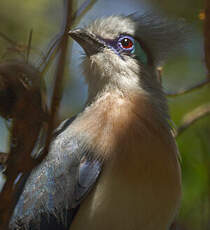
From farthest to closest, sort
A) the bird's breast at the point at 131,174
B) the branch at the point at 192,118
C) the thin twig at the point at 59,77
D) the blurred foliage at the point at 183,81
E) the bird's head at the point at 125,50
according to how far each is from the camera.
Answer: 1. the blurred foliage at the point at 183,81
2. the branch at the point at 192,118
3. the bird's head at the point at 125,50
4. the bird's breast at the point at 131,174
5. the thin twig at the point at 59,77

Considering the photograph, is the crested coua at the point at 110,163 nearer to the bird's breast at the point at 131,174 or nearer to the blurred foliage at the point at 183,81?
the bird's breast at the point at 131,174

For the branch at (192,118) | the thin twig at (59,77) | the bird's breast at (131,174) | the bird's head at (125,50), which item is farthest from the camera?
the branch at (192,118)

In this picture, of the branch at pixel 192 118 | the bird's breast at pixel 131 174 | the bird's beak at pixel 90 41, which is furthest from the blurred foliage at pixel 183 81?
the bird's breast at pixel 131 174

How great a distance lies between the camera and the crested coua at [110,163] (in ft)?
14.4

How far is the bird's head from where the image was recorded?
549 cm

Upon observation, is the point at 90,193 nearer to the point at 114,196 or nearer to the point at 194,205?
the point at 114,196

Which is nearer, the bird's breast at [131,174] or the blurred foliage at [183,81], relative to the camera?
the bird's breast at [131,174]

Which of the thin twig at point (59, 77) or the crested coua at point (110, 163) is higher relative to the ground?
the thin twig at point (59, 77)

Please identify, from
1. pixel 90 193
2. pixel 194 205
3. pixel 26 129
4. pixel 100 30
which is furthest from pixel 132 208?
pixel 194 205

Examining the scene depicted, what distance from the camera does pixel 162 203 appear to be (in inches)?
180

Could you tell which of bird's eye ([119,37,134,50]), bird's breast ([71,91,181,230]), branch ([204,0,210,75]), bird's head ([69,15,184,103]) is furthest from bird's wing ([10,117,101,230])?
branch ([204,0,210,75])

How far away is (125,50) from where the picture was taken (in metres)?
5.64

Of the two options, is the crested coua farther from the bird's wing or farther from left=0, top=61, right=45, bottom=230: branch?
left=0, top=61, right=45, bottom=230: branch

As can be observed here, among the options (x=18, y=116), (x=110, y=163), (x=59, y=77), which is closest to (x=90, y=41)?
(x=110, y=163)
